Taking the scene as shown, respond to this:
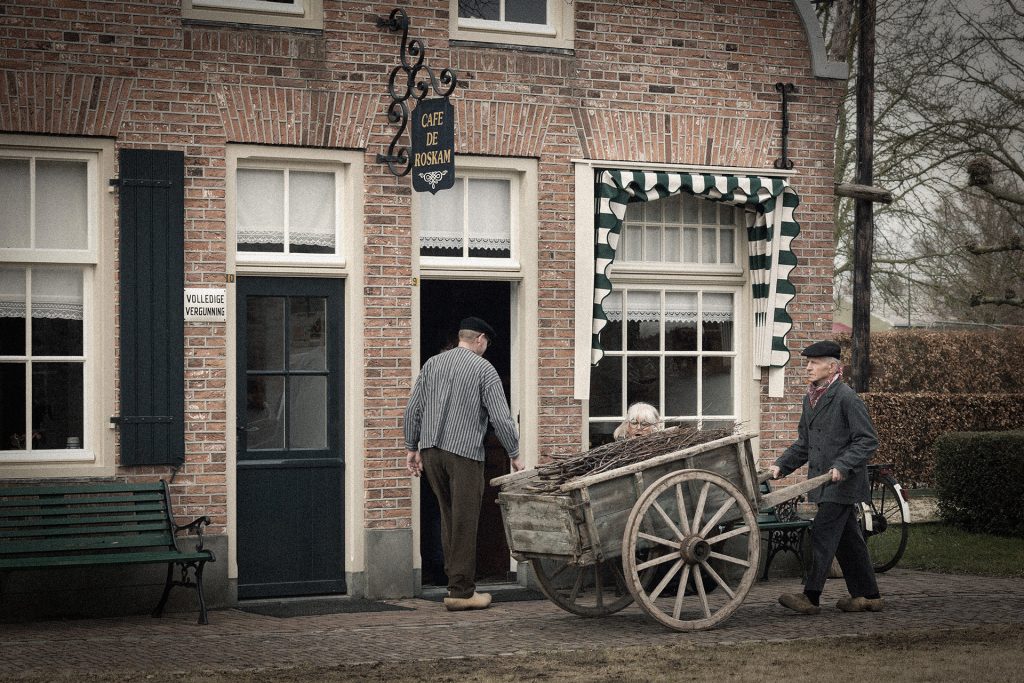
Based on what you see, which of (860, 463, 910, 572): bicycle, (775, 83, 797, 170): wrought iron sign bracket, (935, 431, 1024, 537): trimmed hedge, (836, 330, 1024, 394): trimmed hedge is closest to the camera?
(775, 83, 797, 170): wrought iron sign bracket

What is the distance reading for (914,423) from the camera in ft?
65.6

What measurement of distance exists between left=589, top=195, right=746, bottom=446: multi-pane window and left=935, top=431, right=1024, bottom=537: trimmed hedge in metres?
3.59

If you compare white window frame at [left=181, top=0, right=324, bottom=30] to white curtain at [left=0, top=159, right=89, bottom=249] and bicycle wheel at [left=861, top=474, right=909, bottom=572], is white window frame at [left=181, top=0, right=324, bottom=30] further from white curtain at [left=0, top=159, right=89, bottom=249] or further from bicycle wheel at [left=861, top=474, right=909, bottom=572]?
bicycle wheel at [left=861, top=474, right=909, bottom=572]

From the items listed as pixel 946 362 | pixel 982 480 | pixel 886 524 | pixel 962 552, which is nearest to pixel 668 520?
pixel 886 524

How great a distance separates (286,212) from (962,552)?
6744mm

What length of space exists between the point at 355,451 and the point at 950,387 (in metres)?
17.7

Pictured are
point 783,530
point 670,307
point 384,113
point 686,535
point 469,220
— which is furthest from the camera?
point 670,307

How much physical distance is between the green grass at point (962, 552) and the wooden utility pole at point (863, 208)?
1.75 metres

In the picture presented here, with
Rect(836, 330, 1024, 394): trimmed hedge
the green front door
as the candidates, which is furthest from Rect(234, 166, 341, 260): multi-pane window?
Rect(836, 330, 1024, 394): trimmed hedge

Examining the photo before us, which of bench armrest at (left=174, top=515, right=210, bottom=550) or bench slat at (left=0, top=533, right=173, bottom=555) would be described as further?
bench armrest at (left=174, top=515, right=210, bottom=550)

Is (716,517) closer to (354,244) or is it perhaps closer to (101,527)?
(354,244)

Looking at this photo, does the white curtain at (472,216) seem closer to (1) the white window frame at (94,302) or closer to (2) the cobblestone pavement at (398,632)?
(1) the white window frame at (94,302)

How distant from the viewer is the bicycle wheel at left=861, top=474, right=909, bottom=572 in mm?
11492

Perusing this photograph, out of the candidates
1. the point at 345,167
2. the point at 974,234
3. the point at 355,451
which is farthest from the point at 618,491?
the point at 974,234
